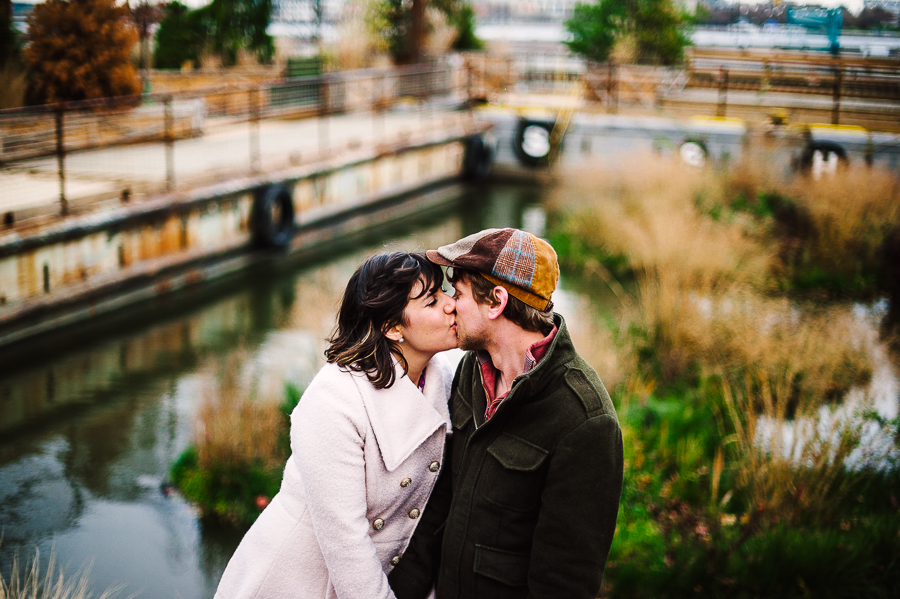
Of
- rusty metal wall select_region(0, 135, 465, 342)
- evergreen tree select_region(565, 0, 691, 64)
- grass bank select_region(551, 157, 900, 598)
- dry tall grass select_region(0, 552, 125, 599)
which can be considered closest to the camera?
dry tall grass select_region(0, 552, 125, 599)

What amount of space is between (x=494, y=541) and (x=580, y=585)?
248 millimetres

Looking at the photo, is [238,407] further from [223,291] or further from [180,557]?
[223,291]

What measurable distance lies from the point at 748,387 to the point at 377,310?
3.85 m

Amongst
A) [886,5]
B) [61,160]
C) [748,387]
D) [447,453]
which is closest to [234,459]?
[447,453]

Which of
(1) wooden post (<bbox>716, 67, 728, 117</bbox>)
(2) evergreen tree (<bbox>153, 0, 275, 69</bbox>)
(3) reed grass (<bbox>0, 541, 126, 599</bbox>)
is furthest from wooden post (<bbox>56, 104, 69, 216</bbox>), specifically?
(2) evergreen tree (<bbox>153, 0, 275, 69</bbox>)

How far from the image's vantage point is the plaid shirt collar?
2.07 metres

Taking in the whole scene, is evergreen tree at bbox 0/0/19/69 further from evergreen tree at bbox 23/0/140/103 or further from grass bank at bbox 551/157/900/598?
grass bank at bbox 551/157/900/598

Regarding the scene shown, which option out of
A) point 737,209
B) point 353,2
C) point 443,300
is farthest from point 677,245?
point 353,2

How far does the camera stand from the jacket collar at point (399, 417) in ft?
6.76

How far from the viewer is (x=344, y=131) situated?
49.9 ft

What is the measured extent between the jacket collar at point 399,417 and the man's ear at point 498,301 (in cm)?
30

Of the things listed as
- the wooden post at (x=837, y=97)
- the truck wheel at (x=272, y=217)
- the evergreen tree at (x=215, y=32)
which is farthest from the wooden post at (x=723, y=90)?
the evergreen tree at (x=215, y=32)

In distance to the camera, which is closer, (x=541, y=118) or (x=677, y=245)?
(x=677, y=245)

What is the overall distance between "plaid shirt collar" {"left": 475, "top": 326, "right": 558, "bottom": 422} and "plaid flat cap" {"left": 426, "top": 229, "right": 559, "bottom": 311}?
93 mm
